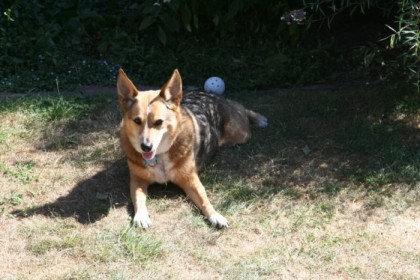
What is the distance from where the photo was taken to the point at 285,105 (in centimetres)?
696

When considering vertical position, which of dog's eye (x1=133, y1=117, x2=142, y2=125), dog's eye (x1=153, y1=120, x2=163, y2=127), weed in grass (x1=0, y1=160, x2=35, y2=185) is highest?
dog's eye (x1=133, y1=117, x2=142, y2=125)

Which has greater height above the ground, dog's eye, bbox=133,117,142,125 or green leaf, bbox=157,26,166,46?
dog's eye, bbox=133,117,142,125

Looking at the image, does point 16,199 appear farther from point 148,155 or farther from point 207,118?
point 207,118

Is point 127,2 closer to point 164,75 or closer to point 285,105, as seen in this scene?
point 164,75

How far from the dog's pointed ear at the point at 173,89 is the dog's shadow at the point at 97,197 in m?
0.84

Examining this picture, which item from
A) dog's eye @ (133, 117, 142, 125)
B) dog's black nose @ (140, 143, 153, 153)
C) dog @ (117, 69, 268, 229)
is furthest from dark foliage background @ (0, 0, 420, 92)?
dog's black nose @ (140, 143, 153, 153)

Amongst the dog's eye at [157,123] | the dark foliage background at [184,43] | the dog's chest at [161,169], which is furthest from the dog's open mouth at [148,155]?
the dark foliage background at [184,43]

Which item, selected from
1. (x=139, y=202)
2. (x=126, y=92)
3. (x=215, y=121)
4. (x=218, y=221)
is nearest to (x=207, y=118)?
(x=215, y=121)

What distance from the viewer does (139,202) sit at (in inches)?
198

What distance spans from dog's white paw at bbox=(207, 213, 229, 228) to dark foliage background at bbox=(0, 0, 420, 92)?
114 inches

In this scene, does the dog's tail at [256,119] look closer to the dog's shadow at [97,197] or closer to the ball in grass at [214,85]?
the ball in grass at [214,85]

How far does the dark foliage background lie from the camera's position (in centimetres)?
756

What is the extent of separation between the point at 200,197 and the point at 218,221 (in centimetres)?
37

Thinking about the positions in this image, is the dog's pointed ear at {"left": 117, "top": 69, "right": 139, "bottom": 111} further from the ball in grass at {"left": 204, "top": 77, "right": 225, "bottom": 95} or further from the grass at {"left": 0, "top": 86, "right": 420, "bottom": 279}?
the ball in grass at {"left": 204, "top": 77, "right": 225, "bottom": 95}
